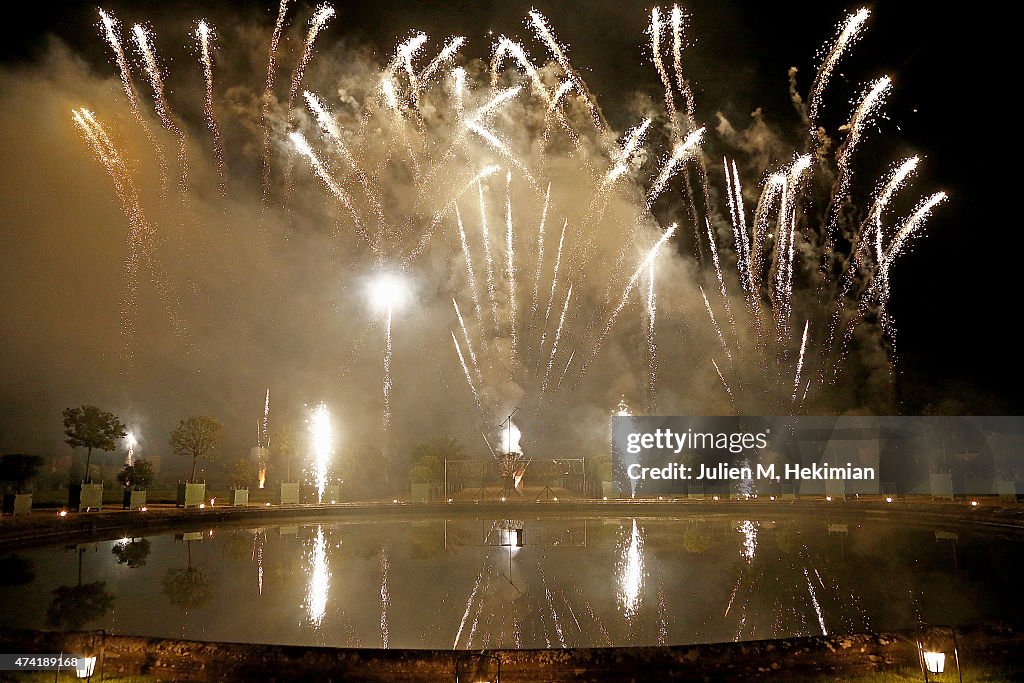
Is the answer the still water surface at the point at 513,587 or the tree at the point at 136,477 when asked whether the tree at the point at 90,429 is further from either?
the still water surface at the point at 513,587

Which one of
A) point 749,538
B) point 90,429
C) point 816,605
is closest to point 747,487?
point 749,538

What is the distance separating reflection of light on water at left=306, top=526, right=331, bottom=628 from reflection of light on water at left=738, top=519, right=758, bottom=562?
8.03m

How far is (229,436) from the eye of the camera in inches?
1502

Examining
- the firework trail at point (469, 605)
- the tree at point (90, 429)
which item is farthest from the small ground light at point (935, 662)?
the tree at point (90, 429)

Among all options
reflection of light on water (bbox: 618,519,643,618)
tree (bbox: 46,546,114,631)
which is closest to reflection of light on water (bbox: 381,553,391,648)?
reflection of light on water (bbox: 618,519,643,618)

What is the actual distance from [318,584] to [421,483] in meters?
18.6

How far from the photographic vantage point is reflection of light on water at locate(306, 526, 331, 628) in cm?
948

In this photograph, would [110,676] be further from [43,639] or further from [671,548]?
[671,548]

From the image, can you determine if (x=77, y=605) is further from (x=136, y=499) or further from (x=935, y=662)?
(x=136, y=499)

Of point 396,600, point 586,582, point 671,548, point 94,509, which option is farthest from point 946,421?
point 94,509

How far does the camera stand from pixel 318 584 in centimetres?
1149

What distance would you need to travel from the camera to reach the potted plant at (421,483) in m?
28.8

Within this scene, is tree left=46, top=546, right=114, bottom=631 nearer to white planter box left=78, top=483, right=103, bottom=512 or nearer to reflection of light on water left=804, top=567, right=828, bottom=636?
reflection of light on water left=804, top=567, right=828, bottom=636

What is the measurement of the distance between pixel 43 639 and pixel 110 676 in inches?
32.6
